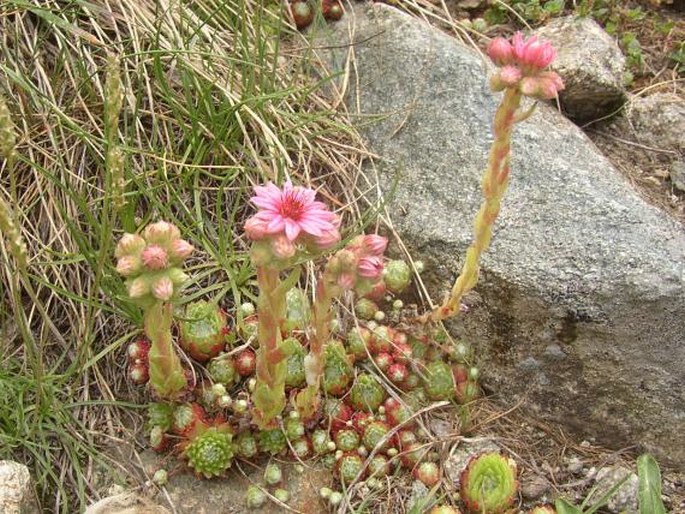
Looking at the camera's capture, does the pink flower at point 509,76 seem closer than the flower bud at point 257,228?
No

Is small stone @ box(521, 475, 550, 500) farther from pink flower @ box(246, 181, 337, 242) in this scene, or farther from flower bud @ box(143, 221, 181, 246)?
flower bud @ box(143, 221, 181, 246)

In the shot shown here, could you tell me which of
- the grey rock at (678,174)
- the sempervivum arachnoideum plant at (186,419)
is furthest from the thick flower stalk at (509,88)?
the grey rock at (678,174)

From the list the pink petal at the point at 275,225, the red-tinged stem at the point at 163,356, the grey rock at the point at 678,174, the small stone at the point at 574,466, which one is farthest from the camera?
the grey rock at the point at 678,174

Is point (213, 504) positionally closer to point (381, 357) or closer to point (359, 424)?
point (359, 424)

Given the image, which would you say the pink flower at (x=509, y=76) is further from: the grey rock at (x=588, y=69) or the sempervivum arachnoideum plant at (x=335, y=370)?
the grey rock at (x=588, y=69)

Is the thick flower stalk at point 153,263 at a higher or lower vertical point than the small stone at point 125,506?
higher

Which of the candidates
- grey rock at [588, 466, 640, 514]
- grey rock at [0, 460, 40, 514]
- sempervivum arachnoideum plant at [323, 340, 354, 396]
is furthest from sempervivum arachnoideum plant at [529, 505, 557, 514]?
grey rock at [0, 460, 40, 514]

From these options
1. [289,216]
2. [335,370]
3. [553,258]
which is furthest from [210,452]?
[553,258]

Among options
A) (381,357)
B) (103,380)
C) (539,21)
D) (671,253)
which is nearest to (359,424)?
(381,357)
